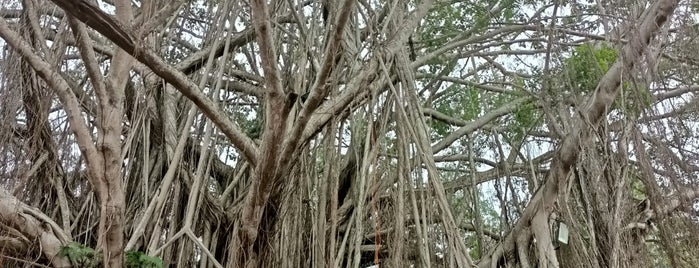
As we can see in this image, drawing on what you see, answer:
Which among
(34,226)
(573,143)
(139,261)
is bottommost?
(139,261)

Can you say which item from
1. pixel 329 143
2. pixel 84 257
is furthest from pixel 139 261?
pixel 329 143

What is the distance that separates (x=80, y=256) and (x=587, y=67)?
2.01m

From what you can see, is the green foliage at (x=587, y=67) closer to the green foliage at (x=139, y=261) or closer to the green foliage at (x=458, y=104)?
the green foliage at (x=458, y=104)

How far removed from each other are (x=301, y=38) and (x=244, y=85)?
73 centimetres

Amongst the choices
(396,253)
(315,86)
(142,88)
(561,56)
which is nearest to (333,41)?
(315,86)

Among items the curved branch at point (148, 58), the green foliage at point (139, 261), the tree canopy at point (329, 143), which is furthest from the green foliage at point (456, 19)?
the green foliage at point (139, 261)

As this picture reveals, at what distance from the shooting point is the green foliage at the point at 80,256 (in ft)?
6.36

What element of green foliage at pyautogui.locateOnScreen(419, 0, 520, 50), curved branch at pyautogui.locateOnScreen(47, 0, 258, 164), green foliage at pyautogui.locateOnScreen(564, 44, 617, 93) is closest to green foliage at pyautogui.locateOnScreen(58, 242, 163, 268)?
curved branch at pyautogui.locateOnScreen(47, 0, 258, 164)

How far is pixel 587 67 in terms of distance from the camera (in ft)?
8.49

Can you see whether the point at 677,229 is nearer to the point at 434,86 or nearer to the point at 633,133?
the point at 633,133

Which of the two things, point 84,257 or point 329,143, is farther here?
point 329,143

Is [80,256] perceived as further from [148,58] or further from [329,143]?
[329,143]

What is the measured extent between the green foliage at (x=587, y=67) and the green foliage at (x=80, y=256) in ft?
6.07

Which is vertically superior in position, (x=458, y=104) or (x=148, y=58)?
(x=458, y=104)
